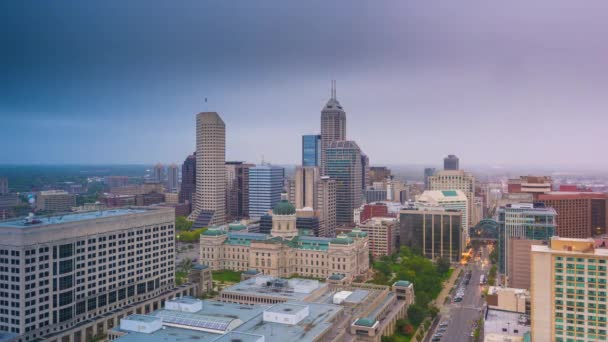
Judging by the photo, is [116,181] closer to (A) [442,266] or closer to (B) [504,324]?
(A) [442,266]

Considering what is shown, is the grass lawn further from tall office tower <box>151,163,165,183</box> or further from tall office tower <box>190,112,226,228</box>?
tall office tower <box>151,163,165,183</box>

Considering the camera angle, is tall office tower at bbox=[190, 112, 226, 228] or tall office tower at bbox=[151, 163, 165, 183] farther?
tall office tower at bbox=[151, 163, 165, 183]

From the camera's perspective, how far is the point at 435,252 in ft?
293

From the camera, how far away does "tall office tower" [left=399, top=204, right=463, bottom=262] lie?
88125 millimetres

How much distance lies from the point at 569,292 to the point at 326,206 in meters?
72.9

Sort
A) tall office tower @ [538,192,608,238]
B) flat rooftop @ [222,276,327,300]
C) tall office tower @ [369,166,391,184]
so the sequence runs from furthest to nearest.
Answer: tall office tower @ [369,166,391,184] → tall office tower @ [538,192,608,238] → flat rooftop @ [222,276,327,300]

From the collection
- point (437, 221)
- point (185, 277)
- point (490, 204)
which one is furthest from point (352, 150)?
point (185, 277)

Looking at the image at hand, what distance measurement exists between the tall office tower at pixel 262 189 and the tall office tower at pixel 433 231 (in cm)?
4049

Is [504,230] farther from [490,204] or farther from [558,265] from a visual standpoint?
[490,204]

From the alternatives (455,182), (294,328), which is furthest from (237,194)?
(294,328)

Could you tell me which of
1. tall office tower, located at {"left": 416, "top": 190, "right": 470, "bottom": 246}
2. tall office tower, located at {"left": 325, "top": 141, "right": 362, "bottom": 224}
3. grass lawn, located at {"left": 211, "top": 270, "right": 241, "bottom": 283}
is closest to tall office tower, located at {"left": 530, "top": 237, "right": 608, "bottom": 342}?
grass lawn, located at {"left": 211, "top": 270, "right": 241, "bottom": 283}

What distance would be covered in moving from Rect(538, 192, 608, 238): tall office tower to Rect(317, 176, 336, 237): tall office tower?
130 feet

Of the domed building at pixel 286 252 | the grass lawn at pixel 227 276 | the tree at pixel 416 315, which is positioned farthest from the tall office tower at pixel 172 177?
the tree at pixel 416 315

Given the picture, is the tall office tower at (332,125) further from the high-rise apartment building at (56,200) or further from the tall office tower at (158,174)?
the high-rise apartment building at (56,200)
